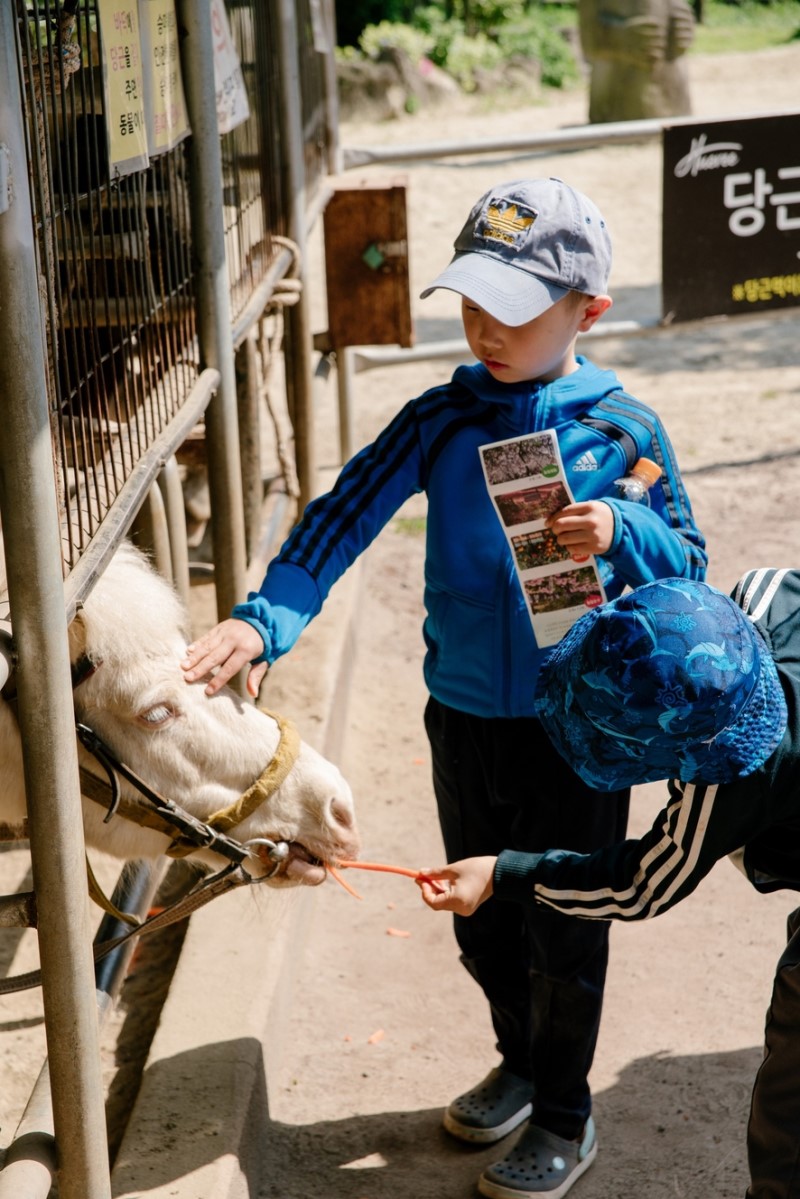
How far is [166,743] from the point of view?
2.02 meters

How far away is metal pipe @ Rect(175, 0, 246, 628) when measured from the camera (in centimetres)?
275

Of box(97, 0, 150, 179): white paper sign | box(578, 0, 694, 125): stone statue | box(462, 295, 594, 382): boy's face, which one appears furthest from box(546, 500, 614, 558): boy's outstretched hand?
box(578, 0, 694, 125): stone statue

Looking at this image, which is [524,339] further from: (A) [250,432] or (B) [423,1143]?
(A) [250,432]

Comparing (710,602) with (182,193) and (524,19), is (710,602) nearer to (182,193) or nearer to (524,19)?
(182,193)

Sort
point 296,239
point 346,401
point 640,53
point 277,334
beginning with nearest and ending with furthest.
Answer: point 277,334 < point 296,239 < point 346,401 < point 640,53

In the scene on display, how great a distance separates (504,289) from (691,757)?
3.00ft

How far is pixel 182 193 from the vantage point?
2963 mm

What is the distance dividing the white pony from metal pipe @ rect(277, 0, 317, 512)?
2.59 m

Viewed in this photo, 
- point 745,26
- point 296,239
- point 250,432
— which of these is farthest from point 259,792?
point 745,26

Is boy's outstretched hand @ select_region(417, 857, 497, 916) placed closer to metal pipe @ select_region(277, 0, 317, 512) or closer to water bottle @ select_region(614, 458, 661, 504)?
water bottle @ select_region(614, 458, 661, 504)

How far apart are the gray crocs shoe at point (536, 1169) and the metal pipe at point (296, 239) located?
9.71 ft

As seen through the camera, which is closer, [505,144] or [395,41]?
[505,144]

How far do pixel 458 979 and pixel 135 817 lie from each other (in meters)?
1.42

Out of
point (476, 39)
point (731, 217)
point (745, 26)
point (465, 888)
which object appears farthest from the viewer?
point (745, 26)
